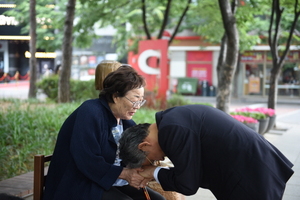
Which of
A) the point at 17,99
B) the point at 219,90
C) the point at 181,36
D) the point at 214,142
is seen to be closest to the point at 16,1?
the point at 17,99

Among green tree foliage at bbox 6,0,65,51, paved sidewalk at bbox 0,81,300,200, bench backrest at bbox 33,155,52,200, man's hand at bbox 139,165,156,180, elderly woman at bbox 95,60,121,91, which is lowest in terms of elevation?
paved sidewalk at bbox 0,81,300,200

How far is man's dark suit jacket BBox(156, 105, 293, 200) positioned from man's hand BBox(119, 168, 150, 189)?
39 cm

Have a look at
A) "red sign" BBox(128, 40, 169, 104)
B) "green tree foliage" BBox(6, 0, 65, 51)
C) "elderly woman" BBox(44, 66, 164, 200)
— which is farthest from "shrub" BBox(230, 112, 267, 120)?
"elderly woman" BBox(44, 66, 164, 200)

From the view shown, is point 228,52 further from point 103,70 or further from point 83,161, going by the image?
point 83,161

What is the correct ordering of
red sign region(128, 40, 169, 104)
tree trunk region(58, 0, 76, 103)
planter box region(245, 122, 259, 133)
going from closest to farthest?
planter box region(245, 122, 259, 133)
tree trunk region(58, 0, 76, 103)
red sign region(128, 40, 169, 104)

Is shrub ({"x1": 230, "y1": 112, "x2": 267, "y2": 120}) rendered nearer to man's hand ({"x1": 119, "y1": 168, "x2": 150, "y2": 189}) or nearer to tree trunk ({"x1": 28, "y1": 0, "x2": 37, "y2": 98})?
tree trunk ({"x1": 28, "y1": 0, "x2": 37, "y2": 98})

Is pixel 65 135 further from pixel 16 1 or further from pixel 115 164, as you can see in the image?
pixel 16 1

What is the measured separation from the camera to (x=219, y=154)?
9.09ft

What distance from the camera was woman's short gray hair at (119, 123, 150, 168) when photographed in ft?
9.39

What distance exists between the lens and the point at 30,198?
4.97 meters

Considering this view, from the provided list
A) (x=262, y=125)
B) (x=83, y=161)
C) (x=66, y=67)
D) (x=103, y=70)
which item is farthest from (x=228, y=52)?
(x=83, y=161)

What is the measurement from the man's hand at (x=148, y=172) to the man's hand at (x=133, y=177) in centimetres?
3

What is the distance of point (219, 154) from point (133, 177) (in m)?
0.68

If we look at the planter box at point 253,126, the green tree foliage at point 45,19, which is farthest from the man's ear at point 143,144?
the planter box at point 253,126
